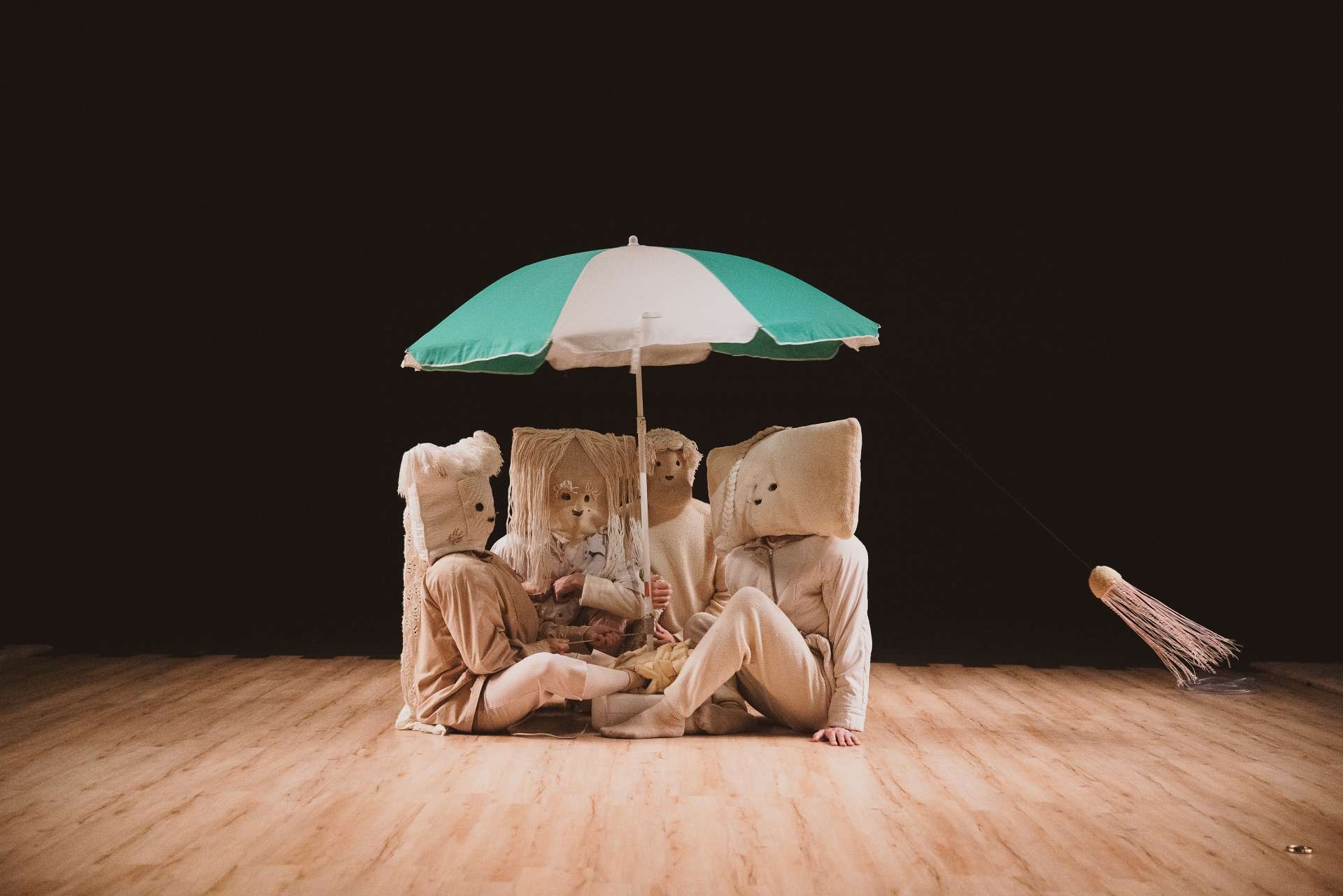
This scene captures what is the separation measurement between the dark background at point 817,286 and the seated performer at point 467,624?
167 centimetres

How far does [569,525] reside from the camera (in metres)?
4.34

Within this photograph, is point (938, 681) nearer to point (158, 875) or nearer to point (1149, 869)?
point (1149, 869)

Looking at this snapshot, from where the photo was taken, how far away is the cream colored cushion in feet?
13.4

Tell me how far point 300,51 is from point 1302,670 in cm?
531

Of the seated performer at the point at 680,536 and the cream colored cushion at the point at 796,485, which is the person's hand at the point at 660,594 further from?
the cream colored cushion at the point at 796,485

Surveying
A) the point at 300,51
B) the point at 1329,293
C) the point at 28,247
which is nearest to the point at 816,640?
the point at 1329,293

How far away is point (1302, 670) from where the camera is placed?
17.4 ft

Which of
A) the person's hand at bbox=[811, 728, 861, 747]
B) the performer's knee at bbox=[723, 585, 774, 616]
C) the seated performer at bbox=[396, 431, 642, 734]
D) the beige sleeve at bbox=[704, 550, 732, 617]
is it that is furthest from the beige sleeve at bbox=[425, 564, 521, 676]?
the person's hand at bbox=[811, 728, 861, 747]

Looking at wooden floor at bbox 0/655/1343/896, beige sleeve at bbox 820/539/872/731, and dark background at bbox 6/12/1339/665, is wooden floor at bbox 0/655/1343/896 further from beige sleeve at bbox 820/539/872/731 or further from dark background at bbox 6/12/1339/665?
dark background at bbox 6/12/1339/665

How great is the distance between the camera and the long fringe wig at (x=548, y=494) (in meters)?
4.32

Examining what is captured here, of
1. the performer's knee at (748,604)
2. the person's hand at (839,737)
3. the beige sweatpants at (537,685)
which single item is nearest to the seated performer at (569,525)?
the beige sweatpants at (537,685)

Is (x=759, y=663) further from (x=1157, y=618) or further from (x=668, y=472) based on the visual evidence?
(x=1157, y=618)

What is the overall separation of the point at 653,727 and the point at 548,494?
34.3 inches

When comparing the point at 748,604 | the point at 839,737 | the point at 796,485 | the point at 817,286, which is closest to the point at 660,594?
the point at 748,604
